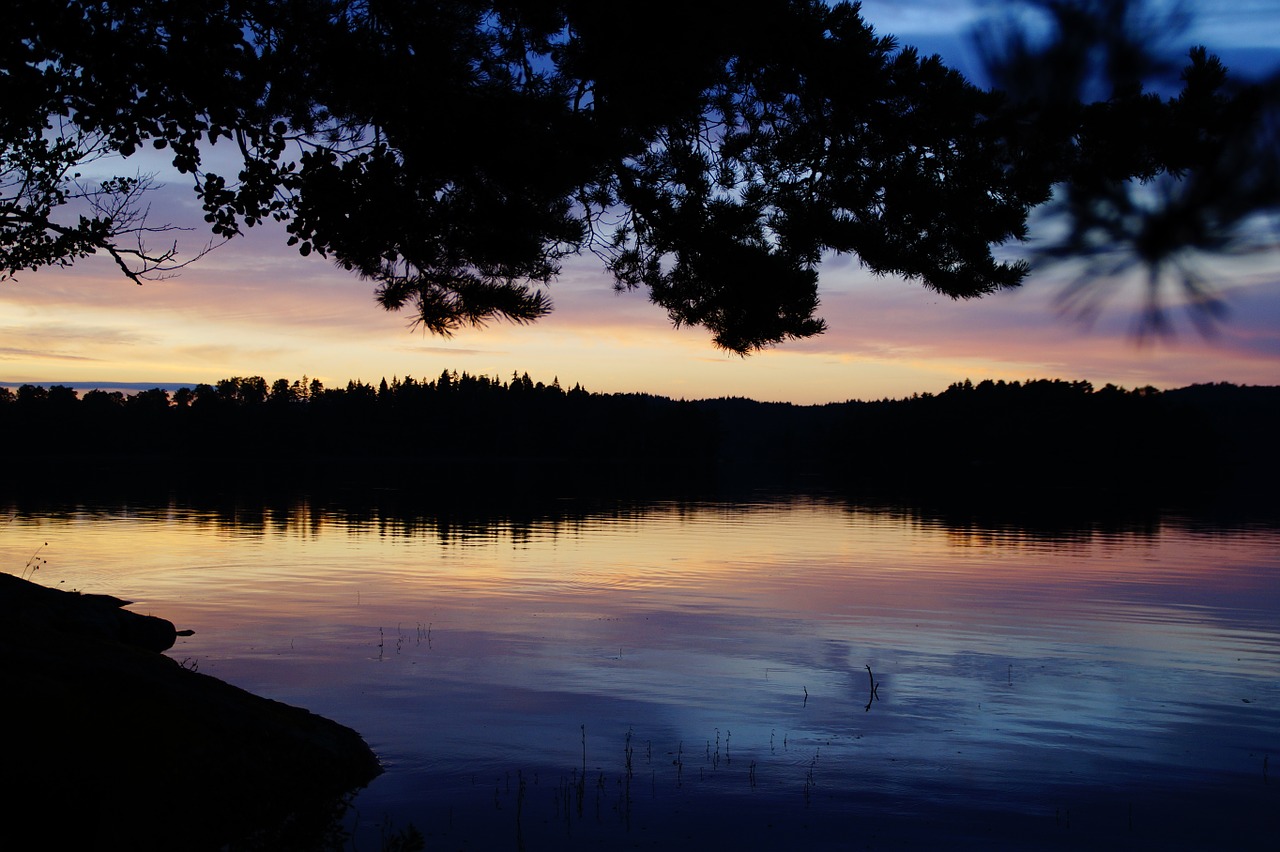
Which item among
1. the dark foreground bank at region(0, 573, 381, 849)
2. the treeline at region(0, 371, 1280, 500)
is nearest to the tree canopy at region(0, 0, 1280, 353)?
the dark foreground bank at region(0, 573, 381, 849)

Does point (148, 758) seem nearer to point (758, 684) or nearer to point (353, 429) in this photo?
point (758, 684)

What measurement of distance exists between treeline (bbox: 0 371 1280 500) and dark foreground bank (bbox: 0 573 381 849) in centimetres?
13658

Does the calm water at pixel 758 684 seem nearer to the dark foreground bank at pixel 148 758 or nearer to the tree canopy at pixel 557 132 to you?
the dark foreground bank at pixel 148 758

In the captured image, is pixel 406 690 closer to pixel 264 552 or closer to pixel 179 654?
pixel 179 654

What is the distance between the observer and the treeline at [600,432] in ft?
510

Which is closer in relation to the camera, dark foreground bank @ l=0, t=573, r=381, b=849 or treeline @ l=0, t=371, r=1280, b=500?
dark foreground bank @ l=0, t=573, r=381, b=849

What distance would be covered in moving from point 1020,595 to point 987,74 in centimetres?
2819

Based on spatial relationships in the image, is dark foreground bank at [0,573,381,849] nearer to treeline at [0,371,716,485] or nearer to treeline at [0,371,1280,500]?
treeline at [0,371,1280,500]

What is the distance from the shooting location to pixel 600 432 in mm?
178250

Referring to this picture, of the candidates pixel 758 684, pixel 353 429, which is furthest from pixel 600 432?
pixel 758 684

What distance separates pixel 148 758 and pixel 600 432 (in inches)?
6696

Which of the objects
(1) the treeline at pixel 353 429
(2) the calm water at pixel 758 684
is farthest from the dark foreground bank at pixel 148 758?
(1) the treeline at pixel 353 429

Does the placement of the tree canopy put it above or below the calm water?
above

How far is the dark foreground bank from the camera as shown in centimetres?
764
